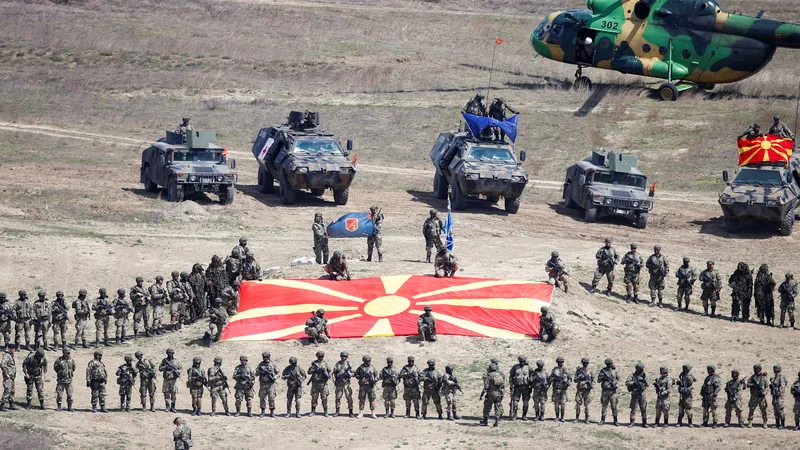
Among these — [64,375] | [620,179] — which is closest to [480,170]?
[620,179]

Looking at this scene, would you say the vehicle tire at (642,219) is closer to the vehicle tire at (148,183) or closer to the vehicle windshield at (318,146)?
the vehicle windshield at (318,146)

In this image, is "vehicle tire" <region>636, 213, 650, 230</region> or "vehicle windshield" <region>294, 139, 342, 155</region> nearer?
"vehicle tire" <region>636, 213, 650, 230</region>

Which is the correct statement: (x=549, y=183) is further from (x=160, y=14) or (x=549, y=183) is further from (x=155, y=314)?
(x=160, y=14)

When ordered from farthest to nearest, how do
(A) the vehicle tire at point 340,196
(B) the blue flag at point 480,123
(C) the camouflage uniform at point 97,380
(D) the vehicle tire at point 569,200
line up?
1. (D) the vehicle tire at point 569,200
2. (B) the blue flag at point 480,123
3. (A) the vehicle tire at point 340,196
4. (C) the camouflage uniform at point 97,380

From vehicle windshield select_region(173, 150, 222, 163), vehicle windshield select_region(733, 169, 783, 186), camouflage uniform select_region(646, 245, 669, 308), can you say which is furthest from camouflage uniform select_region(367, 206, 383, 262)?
vehicle windshield select_region(733, 169, 783, 186)

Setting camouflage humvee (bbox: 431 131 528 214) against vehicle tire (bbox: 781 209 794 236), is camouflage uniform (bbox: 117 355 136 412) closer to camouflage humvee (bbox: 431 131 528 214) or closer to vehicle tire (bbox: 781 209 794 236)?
camouflage humvee (bbox: 431 131 528 214)

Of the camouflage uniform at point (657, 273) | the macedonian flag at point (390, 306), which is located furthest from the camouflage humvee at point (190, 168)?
the camouflage uniform at point (657, 273)
